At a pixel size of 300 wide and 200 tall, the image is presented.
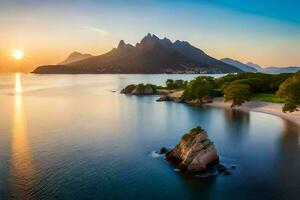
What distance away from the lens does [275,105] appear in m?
104

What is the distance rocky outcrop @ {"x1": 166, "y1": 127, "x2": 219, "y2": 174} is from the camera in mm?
46000

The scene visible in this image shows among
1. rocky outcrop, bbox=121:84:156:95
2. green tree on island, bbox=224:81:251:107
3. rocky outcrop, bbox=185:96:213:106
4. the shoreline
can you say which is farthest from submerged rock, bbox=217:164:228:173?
rocky outcrop, bbox=121:84:156:95

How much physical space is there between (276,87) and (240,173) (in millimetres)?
93440

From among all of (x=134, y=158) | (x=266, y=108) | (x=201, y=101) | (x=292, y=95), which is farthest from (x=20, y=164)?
(x=201, y=101)

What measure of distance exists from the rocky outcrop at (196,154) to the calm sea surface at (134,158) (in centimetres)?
206

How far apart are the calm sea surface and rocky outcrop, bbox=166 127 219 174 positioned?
2059 millimetres

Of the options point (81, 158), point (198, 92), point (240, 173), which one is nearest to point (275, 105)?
point (198, 92)

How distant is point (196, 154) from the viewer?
46.6m

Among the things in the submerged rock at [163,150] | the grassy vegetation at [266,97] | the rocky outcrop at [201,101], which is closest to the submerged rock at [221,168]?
the submerged rock at [163,150]

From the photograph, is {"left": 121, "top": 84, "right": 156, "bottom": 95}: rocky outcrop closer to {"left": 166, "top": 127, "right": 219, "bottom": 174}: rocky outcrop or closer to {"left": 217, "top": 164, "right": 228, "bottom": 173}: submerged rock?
{"left": 166, "top": 127, "right": 219, "bottom": 174}: rocky outcrop

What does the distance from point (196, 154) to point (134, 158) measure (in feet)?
35.6

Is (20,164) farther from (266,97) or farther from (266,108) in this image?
(266,97)

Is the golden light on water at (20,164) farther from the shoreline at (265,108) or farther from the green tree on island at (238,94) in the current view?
the green tree on island at (238,94)

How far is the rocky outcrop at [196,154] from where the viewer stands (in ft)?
151
